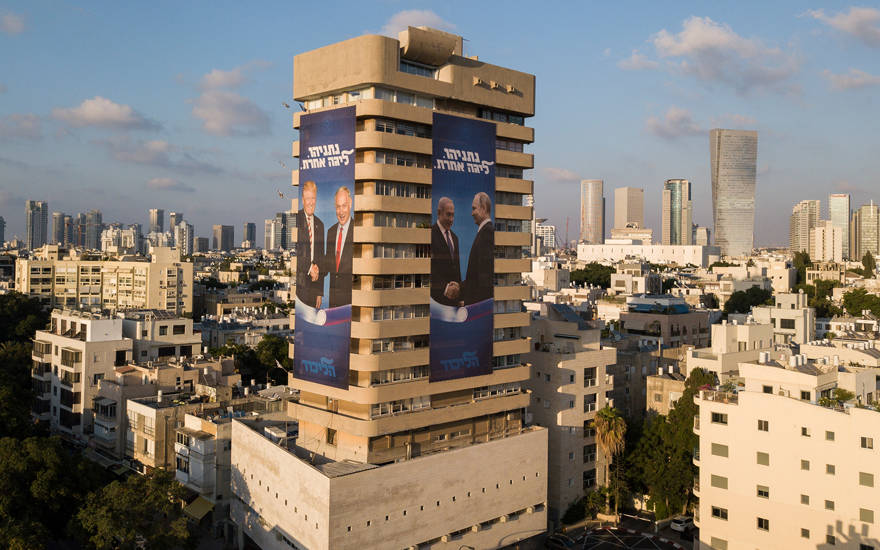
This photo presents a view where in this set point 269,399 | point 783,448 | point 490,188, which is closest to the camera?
point 783,448

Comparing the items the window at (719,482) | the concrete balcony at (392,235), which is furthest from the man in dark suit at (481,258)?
the window at (719,482)

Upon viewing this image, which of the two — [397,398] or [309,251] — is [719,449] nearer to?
[397,398]

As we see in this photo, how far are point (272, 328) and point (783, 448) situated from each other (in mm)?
90818

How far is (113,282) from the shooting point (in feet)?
466

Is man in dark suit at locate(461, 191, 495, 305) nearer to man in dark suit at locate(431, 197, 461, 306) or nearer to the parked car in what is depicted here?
man in dark suit at locate(431, 197, 461, 306)

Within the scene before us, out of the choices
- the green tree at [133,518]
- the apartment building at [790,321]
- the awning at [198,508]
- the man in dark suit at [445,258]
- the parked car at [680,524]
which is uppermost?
the man in dark suit at [445,258]

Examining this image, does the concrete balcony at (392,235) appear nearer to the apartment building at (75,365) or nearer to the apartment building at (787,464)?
the apartment building at (787,464)

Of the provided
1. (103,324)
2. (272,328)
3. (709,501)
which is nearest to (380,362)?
(709,501)

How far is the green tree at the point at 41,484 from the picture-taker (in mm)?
46688

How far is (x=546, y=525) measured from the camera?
54.6 metres

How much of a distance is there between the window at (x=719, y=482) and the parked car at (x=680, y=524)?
10.3m

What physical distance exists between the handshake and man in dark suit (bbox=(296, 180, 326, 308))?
28.7 ft

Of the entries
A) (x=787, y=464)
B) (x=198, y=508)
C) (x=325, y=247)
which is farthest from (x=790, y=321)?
(x=198, y=508)

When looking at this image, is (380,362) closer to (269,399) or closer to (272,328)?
(269,399)
